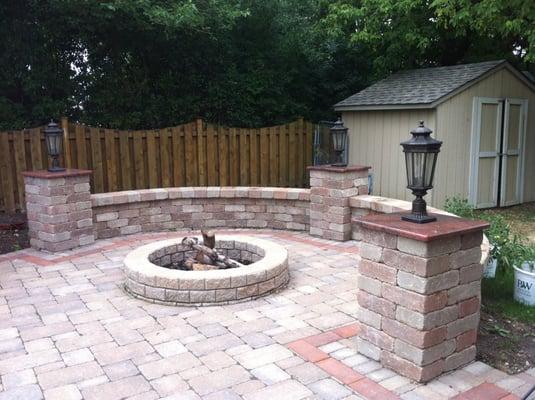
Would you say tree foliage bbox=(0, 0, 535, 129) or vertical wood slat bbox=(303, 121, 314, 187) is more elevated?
tree foliage bbox=(0, 0, 535, 129)

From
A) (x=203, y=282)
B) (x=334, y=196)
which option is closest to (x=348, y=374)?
(x=203, y=282)

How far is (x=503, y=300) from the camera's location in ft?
14.7

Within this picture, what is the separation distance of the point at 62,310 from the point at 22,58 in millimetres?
6440

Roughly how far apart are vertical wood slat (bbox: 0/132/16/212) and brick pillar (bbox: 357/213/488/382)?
6.45m

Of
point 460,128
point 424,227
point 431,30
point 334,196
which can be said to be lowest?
point 334,196

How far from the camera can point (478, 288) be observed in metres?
3.39

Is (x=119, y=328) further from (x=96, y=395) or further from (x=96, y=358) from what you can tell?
(x=96, y=395)

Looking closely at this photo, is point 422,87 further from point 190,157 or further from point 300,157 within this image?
point 190,157

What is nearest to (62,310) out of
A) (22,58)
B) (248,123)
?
(22,58)

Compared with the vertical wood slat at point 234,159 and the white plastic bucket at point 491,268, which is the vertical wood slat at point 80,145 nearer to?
the vertical wood slat at point 234,159

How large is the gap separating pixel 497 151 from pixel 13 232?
8501 millimetres

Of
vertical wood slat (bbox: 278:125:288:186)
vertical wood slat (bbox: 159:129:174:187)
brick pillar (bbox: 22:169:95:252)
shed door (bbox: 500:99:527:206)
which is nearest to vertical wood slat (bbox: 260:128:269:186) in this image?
vertical wood slat (bbox: 278:125:288:186)

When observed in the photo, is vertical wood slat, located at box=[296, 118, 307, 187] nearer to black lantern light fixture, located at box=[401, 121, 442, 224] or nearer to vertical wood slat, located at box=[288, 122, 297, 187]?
vertical wood slat, located at box=[288, 122, 297, 187]

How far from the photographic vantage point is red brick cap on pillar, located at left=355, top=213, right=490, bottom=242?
302cm
